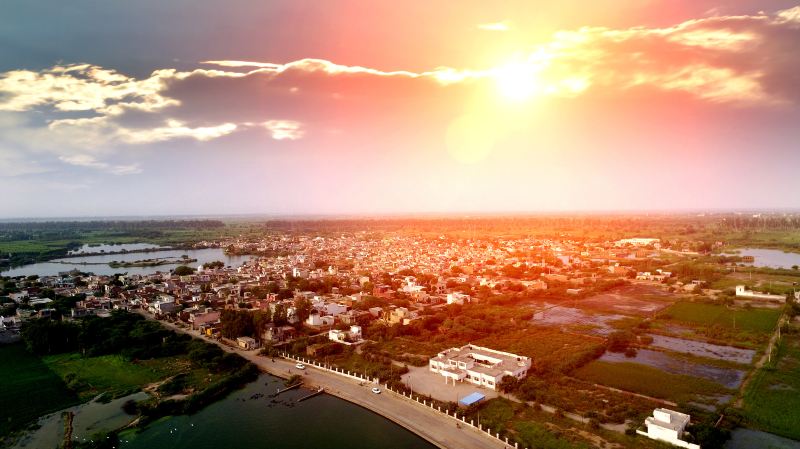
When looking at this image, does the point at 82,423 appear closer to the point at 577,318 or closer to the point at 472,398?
the point at 472,398

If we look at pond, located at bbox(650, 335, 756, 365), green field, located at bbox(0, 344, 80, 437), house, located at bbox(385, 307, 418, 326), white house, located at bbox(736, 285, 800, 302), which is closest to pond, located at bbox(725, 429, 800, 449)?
pond, located at bbox(650, 335, 756, 365)

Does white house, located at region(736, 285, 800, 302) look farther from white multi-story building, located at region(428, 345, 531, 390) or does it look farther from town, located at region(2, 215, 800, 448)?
white multi-story building, located at region(428, 345, 531, 390)

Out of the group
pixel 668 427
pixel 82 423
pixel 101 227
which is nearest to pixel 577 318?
pixel 668 427

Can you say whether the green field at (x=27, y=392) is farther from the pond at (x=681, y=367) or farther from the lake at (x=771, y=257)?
the lake at (x=771, y=257)

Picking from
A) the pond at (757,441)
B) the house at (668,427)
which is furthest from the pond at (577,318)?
the house at (668,427)

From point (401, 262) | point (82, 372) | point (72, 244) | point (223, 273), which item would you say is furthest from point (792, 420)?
point (72, 244)

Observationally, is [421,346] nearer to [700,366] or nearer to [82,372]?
[700,366]
